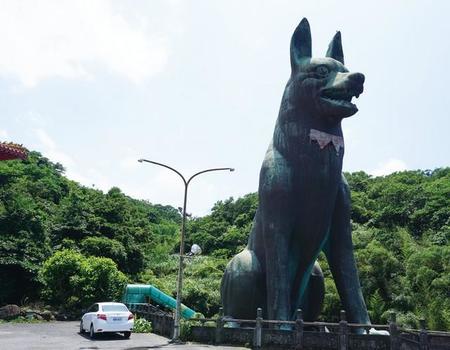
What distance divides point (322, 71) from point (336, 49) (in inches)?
68.5

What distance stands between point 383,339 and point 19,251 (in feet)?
74.9

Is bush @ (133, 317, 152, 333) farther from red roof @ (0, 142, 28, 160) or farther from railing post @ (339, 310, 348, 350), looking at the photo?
red roof @ (0, 142, 28, 160)

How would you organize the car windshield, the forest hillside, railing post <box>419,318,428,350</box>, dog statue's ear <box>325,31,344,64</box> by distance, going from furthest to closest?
the forest hillside < the car windshield < dog statue's ear <box>325,31,344,64</box> < railing post <box>419,318,428,350</box>

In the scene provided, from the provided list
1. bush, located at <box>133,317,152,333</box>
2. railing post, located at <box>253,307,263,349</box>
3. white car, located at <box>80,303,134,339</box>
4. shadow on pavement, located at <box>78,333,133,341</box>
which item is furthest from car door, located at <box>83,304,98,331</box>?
railing post, located at <box>253,307,263,349</box>

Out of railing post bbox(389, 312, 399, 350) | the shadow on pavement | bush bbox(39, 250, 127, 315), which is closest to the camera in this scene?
railing post bbox(389, 312, 399, 350)

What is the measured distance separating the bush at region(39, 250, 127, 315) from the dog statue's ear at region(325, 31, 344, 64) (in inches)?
643

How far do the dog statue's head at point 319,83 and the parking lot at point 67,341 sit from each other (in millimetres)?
6307

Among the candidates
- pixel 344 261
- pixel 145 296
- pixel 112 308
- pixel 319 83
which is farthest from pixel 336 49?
pixel 145 296

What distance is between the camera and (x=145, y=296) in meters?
27.6

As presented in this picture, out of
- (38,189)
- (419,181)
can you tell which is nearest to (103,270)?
(38,189)

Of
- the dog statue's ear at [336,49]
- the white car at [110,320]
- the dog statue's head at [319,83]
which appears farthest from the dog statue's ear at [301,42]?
the white car at [110,320]

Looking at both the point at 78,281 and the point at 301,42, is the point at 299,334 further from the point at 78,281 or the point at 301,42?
the point at 78,281

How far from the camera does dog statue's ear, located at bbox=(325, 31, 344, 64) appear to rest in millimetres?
13797

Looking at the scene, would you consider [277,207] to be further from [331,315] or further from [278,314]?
[331,315]
